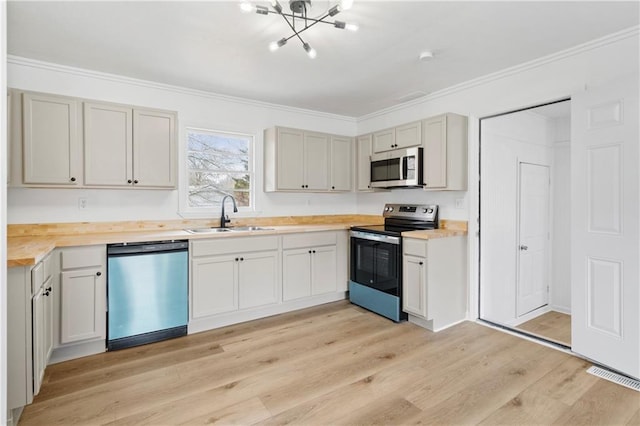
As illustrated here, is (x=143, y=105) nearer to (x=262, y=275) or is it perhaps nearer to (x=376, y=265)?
(x=262, y=275)

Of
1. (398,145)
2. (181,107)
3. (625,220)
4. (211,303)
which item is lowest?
(211,303)

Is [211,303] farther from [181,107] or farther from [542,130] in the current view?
[542,130]

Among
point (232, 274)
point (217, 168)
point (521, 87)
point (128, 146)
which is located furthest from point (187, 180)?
point (521, 87)

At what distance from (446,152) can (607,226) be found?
142 cm

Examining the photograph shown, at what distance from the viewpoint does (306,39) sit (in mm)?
2578

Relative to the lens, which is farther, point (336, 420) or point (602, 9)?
point (602, 9)

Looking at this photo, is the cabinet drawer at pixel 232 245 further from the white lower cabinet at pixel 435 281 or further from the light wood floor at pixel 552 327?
the light wood floor at pixel 552 327

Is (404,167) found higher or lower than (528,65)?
lower

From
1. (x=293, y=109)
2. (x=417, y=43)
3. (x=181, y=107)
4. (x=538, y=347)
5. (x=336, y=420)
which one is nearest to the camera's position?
(x=336, y=420)

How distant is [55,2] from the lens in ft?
6.94

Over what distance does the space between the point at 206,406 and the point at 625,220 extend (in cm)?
300

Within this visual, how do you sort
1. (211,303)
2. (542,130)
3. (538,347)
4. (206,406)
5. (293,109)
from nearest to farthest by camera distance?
(206,406), (538,347), (211,303), (542,130), (293,109)

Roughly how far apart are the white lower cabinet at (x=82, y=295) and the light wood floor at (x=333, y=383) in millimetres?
221

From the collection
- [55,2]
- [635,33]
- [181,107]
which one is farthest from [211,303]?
[635,33]
